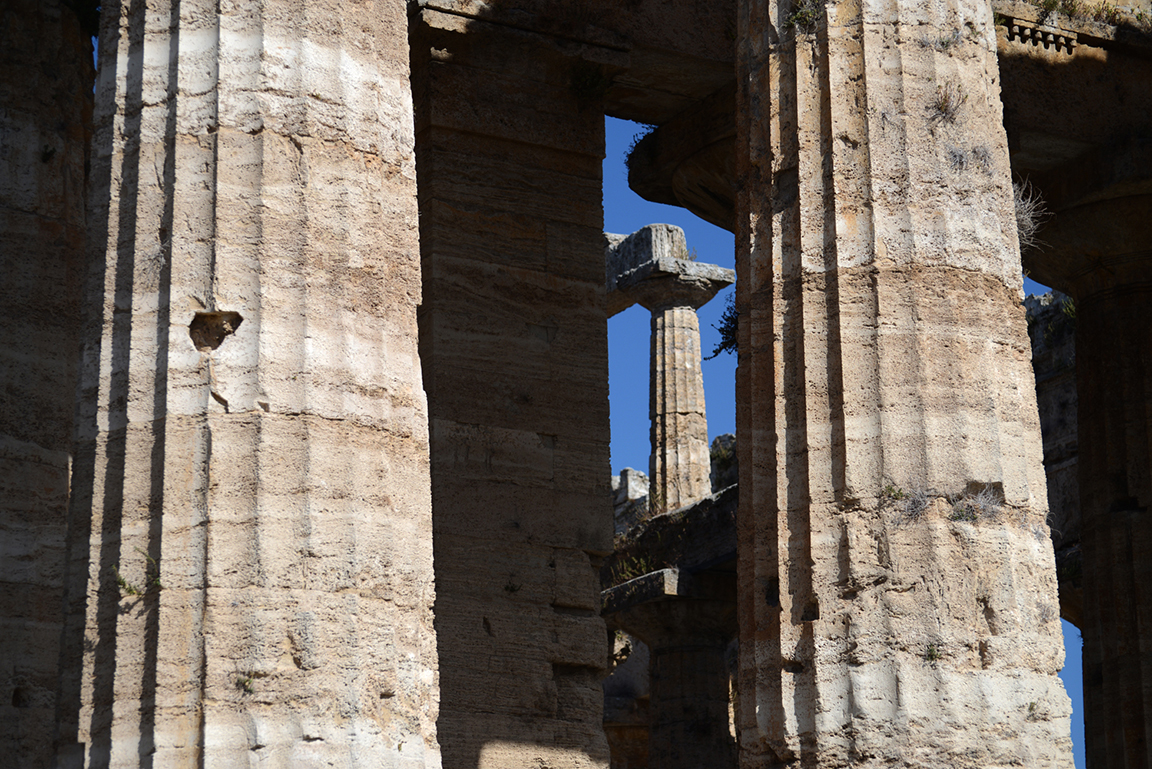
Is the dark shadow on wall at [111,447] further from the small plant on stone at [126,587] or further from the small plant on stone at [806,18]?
the small plant on stone at [806,18]

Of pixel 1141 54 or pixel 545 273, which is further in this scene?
pixel 1141 54

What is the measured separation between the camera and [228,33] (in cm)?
621

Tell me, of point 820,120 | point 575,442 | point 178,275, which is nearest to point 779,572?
point 820,120

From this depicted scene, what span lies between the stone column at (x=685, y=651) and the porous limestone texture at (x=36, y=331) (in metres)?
8.29

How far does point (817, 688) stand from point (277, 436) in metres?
2.56

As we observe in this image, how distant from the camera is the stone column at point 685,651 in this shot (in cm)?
1617

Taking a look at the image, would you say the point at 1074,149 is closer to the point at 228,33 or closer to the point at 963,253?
the point at 963,253

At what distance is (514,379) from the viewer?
1044 centimetres

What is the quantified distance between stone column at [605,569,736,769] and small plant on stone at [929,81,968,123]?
31.6ft

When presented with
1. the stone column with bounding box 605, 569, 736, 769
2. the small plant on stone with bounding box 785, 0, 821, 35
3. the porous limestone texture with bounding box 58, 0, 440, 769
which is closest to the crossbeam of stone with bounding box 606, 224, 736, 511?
the stone column with bounding box 605, 569, 736, 769

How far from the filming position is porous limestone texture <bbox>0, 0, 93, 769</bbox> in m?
8.90

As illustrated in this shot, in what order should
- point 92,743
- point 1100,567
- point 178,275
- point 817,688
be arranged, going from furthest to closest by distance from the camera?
point 1100,567, point 817,688, point 178,275, point 92,743

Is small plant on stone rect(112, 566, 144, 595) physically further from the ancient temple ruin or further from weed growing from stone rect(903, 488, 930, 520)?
weed growing from stone rect(903, 488, 930, 520)

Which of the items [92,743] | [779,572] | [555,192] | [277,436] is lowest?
[92,743]
